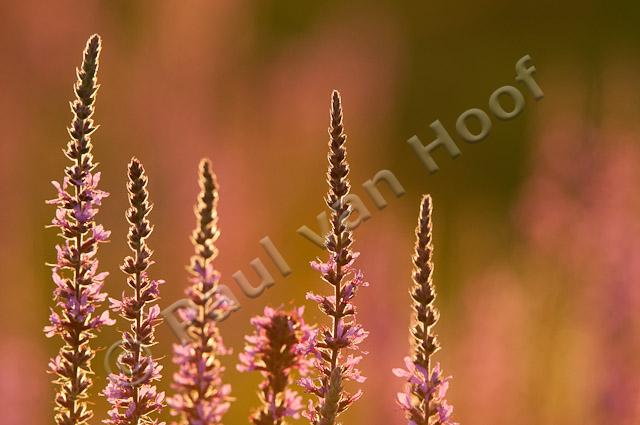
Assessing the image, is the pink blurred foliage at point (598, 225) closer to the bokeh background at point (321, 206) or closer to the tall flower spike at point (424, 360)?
the bokeh background at point (321, 206)

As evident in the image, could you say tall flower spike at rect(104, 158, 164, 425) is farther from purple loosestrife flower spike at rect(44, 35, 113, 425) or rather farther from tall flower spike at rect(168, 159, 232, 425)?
tall flower spike at rect(168, 159, 232, 425)

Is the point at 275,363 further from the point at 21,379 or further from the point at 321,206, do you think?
the point at 321,206

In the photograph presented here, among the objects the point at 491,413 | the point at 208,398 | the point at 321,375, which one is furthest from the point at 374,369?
the point at 208,398

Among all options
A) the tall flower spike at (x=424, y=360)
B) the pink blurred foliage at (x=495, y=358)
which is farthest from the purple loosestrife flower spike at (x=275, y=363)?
the pink blurred foliage at (x=495, y=358)

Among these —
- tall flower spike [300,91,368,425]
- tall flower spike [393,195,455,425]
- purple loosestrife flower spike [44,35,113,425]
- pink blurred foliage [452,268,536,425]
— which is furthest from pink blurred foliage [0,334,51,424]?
pink blurred foliage [452,268,536,425]

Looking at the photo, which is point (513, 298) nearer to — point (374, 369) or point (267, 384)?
point (374, 369)

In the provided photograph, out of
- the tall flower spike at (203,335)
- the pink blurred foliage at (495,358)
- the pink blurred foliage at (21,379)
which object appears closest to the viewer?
the tall flower spike at (203,335)
